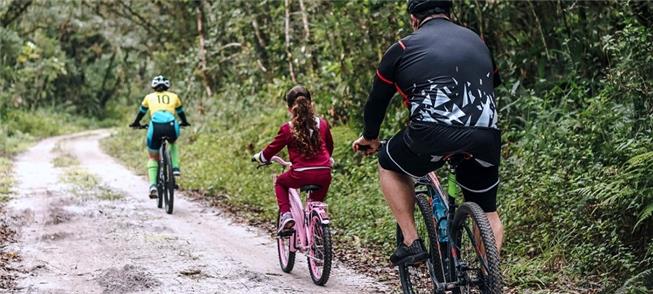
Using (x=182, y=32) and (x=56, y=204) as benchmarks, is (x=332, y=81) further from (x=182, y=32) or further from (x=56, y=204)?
(x=182, y=32)

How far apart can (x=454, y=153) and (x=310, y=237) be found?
2769 millimetres

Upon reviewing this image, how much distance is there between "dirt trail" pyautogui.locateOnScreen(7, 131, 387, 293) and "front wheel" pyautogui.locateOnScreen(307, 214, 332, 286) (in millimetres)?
122

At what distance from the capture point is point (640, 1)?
8656 mm

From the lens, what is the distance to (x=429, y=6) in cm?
476

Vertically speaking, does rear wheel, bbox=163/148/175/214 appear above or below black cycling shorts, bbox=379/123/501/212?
below

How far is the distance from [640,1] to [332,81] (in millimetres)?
6959

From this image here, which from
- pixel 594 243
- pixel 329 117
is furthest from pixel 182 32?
pixel 594 243

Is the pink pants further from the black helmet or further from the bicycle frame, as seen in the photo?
the black helmet

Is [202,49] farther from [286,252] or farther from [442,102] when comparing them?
[442,102]

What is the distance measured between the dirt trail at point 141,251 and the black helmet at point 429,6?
2783 millimetres

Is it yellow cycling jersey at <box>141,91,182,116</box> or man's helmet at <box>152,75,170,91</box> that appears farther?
man's helmet at <box>152,75,170,91</box>

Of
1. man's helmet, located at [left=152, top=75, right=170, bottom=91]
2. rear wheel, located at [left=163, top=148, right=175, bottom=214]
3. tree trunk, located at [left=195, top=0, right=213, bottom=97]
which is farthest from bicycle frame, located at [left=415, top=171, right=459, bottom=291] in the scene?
tree trunk, located at [left=195, top=0, right=213, bottom=97]

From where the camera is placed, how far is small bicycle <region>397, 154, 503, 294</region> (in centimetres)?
438

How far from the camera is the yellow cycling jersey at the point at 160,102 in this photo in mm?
11867
